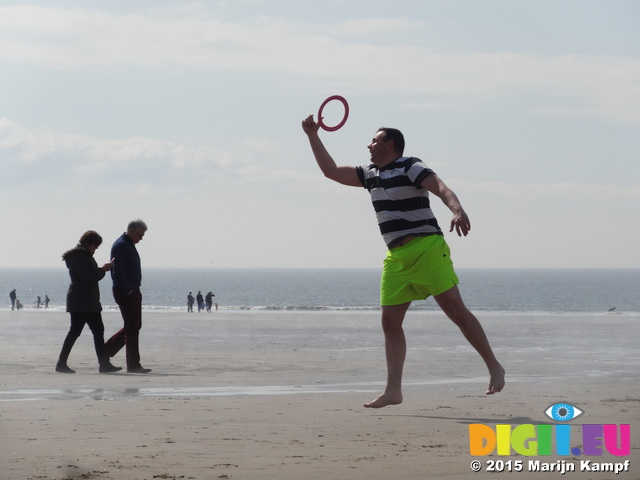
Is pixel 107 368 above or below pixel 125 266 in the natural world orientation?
below

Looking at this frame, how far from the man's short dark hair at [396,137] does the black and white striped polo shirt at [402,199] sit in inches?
4.4

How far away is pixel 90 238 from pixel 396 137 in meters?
6.14

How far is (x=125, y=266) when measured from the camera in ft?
36.5

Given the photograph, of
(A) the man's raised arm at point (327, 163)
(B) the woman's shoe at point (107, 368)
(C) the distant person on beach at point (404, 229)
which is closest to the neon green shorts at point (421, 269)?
(C) the distant person on beach at point (404, 229)

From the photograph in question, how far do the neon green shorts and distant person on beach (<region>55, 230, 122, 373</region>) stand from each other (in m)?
5.86

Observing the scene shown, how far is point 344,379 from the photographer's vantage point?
10.7 meters

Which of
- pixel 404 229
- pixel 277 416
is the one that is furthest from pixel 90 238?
pixel 404 229

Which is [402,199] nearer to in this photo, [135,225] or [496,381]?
[496,381]

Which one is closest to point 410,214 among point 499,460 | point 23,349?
point 499,460

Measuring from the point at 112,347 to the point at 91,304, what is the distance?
55cm

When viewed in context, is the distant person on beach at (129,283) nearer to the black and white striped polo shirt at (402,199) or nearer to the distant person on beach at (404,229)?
the distant person on beach at (404,229)

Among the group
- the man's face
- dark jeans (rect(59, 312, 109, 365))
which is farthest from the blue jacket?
the man's face

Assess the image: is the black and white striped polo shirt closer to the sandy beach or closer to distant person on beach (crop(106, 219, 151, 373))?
the sandy beach

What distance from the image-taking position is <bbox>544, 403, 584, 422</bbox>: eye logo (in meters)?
6.80
